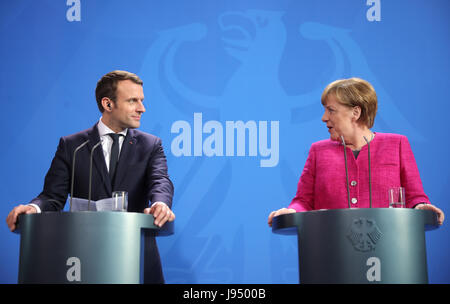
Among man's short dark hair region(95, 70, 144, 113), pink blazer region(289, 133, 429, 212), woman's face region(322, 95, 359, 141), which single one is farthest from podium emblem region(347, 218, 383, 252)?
man's short dark hair region(95, 70, 144, 113)

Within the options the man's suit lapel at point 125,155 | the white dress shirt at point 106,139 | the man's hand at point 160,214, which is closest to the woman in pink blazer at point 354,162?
the man's hand at point 160,214

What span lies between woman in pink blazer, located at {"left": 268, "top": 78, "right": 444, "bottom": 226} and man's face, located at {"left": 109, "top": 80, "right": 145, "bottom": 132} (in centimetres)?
110

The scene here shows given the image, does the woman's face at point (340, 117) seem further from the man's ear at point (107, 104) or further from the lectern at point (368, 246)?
the man's ear at point (107, 104)

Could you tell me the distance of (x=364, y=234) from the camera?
6.45ft

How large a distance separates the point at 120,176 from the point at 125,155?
135 mm

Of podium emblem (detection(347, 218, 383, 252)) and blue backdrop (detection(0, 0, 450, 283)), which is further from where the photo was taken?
blue backdrop (detection(0, 0, 450, 283))

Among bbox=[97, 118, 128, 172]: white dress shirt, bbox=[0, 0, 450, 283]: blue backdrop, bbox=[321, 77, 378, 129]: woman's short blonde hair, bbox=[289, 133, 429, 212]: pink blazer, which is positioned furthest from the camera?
bbox=[0, 0, 450, 283]: blue backdrop

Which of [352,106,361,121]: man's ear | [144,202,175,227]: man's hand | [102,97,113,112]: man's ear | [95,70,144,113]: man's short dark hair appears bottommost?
[144,202,175,227]: man's hand

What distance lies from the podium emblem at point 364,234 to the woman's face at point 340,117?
3.07ft

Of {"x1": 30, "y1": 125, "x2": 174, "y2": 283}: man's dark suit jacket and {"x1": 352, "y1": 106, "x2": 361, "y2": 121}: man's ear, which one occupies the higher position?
{"x1": 352, "y1": 106, "x2": 361, "y2": 121}: man's ear

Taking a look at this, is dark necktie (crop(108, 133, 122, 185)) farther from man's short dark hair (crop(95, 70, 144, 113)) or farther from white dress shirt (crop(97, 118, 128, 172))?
man's short dark hair (crop(95, 70, 144, 113))

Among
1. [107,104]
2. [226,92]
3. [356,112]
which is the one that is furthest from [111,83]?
[356,112]

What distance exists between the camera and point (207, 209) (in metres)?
3.77

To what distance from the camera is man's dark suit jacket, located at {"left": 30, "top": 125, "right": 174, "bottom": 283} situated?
2.81 metres
